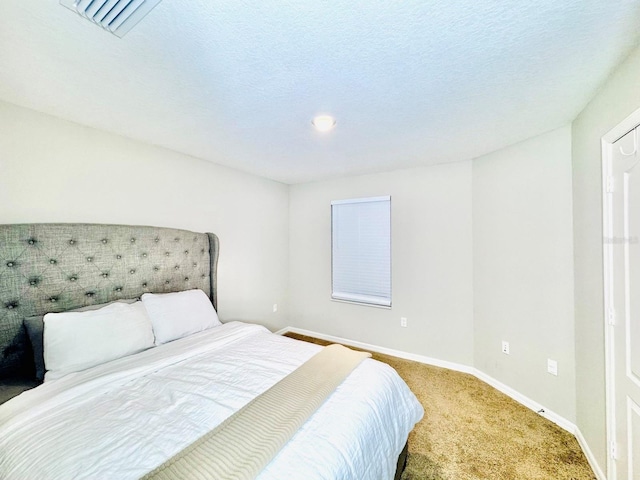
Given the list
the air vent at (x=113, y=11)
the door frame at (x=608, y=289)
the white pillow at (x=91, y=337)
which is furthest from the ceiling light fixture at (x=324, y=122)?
the white pillow at (x=91, y=337)

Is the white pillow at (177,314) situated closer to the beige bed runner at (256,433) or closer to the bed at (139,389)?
the bed at (139,389)

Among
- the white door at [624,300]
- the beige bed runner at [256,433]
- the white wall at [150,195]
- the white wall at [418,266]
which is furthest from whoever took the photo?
the white wall at [418,266]

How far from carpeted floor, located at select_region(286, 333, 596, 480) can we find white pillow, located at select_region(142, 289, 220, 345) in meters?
1.74

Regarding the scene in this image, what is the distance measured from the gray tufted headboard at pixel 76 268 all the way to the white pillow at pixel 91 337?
8.9 inches

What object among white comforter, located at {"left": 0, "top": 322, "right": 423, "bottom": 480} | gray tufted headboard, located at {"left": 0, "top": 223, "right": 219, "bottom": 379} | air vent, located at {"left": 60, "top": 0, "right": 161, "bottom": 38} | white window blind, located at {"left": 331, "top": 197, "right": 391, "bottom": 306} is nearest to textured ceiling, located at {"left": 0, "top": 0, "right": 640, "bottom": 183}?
air vent, located at {"left": 60, "top": 0, "right": 161, "bottom": 38}

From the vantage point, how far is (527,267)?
6.79 ft

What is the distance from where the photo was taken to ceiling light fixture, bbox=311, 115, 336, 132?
168cm

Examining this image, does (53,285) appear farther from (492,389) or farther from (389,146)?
(492,389)

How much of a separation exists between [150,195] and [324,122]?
1.66 meters

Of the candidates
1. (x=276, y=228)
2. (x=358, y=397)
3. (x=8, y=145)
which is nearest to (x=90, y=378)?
(x=358, y=397)

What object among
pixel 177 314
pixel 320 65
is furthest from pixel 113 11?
pixel 177 314

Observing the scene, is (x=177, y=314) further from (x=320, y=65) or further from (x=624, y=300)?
(x=624, y=300)

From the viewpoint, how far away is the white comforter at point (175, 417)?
0.83 meters

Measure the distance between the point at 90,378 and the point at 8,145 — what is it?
1.50m
